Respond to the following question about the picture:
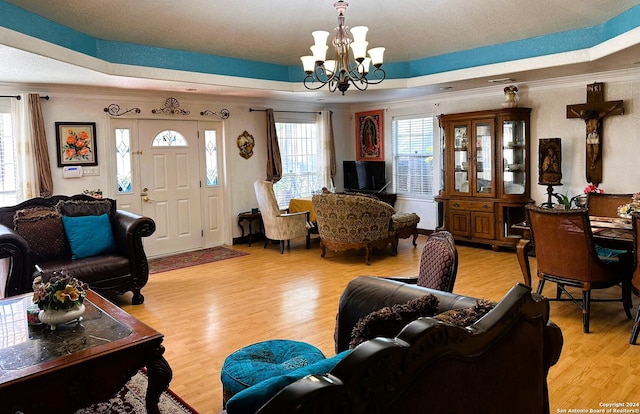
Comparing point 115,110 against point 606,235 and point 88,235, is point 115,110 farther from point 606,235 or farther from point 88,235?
point 606,235

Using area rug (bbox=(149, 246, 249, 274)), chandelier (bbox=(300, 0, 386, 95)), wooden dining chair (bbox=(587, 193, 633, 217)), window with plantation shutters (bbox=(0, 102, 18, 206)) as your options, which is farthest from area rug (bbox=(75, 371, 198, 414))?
wooden dining chair (bbox=(587, 193, 633, 217))

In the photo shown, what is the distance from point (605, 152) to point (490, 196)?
4.92 feet

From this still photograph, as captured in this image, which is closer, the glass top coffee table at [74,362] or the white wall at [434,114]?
the glass top coffee table at [74,362]

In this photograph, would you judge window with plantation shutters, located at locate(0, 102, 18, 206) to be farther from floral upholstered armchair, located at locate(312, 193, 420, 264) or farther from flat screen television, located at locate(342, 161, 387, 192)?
flat screen television, located at locate(342, 161, 387, 192)

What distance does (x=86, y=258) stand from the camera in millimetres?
4637

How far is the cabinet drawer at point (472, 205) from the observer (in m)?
6.86

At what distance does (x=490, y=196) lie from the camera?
6.85m

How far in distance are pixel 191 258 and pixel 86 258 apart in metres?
2.26

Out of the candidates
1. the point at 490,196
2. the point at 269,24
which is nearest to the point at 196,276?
the point at 269,24

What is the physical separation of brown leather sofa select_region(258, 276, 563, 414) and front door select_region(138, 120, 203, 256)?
601 centimetres

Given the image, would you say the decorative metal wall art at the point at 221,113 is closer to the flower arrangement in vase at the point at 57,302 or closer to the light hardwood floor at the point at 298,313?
the light hardwood floor at the point at 298,313

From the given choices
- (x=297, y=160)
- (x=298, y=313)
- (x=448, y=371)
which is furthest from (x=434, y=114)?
(x=448, y=371)

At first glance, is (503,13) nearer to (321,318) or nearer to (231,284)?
(321,318)

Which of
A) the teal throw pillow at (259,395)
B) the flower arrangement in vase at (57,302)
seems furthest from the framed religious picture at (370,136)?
the teal throw pillow at (259,395)
